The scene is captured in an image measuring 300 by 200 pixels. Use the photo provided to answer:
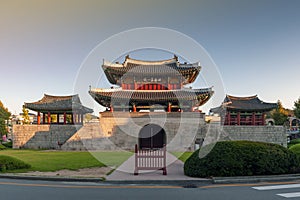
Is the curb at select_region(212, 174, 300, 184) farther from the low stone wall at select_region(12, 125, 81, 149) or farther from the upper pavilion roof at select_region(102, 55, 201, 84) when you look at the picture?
the low stone wall at select_region(12, 125, 81, 149)

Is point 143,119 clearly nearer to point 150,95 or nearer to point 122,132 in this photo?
point 122,132

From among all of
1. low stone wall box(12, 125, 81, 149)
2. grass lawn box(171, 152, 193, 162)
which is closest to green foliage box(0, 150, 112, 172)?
grass lawn box(171, 152, 193, 162)

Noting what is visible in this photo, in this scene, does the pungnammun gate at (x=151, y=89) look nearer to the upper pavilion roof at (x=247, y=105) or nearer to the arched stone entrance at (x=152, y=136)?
the arched stone entrance at (x=152, y=136)

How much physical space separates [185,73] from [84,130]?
1373cm

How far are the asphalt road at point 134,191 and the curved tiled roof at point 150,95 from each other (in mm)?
17932

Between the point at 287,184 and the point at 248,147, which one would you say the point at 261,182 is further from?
the point at 248,147

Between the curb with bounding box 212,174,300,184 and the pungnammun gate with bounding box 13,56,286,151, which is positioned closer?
the curb with bounding box 212,174,300,184

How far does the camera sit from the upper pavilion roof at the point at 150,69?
1037 inches

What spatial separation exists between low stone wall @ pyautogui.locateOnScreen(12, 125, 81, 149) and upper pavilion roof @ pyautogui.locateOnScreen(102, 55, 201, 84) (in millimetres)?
7811

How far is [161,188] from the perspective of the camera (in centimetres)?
662

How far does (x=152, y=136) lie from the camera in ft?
81.1

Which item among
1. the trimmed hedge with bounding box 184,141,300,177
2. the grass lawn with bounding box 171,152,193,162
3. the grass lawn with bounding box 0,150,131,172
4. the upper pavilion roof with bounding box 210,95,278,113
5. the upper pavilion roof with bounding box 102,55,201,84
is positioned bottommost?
the grass lawn with bounding box 171,152,193,162

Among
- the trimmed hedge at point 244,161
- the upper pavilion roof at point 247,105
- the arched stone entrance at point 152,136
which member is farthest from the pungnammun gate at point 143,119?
the trimmed hedge at point 244,161

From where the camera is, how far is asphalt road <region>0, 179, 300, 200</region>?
5.62m
